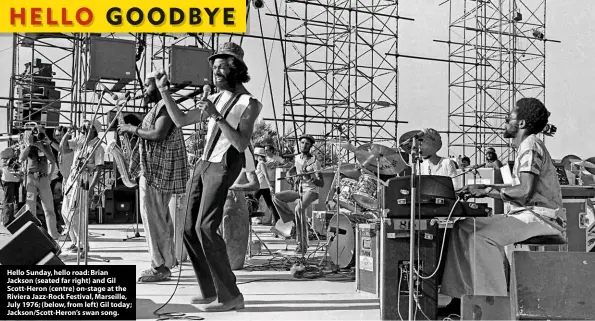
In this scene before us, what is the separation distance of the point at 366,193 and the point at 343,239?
0.81 m

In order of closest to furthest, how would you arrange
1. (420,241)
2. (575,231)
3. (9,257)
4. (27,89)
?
1. (9,257)
2. (420,241)
3. (575,231)
4. (27,89)

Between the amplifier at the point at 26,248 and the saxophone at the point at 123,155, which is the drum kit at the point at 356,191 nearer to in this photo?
the saxophone at the point at 123,155

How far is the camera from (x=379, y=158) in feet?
17.8

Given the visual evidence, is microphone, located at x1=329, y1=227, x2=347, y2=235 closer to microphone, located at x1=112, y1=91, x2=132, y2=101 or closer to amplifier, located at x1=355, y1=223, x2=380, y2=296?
amplifier, located at x1=355, y1=223, x2=380, y2=296

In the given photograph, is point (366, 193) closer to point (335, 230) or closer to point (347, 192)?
point (347, 192)

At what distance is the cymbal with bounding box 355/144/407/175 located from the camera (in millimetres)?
5418

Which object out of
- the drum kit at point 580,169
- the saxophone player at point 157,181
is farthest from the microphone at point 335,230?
the drum kit at point 580,169

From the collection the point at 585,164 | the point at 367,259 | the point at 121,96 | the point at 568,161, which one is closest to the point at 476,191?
the point at 367,259

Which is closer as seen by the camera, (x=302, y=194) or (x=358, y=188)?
(x=358, y=188)

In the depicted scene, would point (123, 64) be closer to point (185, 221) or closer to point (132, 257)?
point (132, 257)

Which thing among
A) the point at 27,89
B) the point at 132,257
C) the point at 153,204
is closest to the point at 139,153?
the point at 153,204

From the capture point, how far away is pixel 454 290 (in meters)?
4.03

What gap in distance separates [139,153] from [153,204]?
436 mm

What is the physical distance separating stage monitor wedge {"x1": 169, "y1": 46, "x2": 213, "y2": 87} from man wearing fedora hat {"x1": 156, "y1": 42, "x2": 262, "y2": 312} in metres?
6.57
